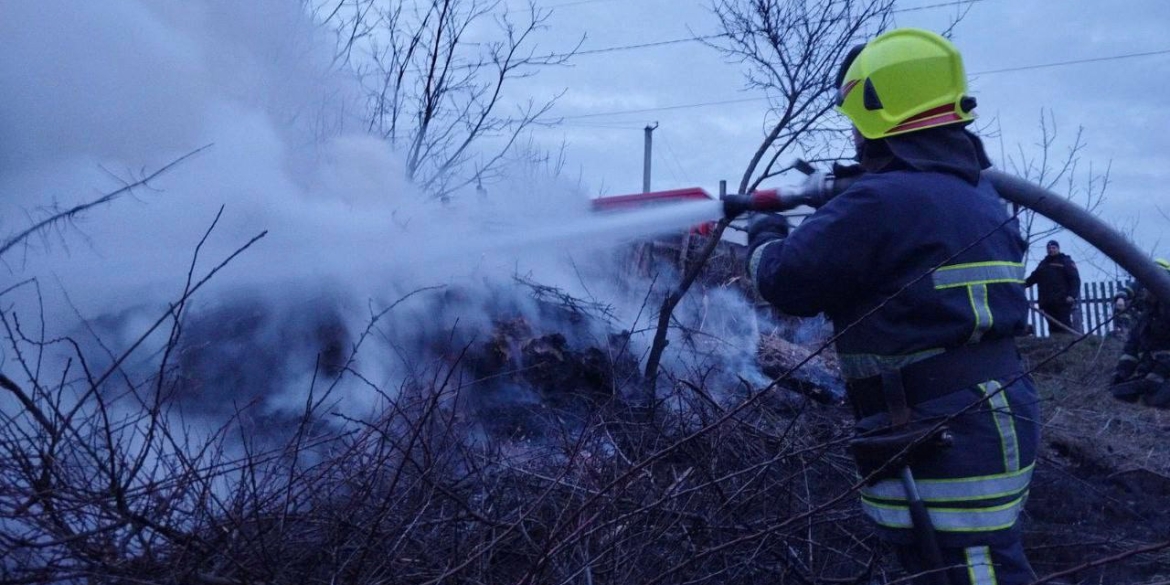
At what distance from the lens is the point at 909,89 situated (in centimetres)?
271

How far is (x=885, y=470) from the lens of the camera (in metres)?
2.52

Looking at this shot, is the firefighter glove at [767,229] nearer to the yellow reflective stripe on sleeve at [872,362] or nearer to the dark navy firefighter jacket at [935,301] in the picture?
the dark navy firefighter jacket at [935,301]

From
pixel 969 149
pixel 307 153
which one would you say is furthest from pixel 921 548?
pixel 307 153

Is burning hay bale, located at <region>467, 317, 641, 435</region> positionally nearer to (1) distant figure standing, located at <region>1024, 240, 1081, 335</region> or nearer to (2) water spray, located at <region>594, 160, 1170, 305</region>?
(2) water spray, located at <region>594, 160, 1170, 305</region>

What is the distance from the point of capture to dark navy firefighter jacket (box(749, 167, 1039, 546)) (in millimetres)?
2453

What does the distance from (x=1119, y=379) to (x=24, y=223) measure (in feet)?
23.0

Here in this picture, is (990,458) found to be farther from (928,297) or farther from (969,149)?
(969,149)

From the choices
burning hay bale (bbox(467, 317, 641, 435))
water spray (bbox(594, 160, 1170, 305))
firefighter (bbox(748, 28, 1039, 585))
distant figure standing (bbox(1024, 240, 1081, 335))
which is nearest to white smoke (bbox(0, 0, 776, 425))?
burning hay bale (bbox(467, 317, 641, 435))

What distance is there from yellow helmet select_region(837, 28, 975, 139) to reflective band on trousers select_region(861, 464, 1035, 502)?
90 centimetres

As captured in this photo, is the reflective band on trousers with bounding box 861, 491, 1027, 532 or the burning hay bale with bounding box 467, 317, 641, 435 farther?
the burning hay bale with bounding box 467, 317, 641, 435

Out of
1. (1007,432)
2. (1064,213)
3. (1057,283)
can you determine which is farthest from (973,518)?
(1057,283)

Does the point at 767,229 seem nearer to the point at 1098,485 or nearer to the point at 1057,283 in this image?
the point at 1098,485

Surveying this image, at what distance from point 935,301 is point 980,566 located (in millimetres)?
621

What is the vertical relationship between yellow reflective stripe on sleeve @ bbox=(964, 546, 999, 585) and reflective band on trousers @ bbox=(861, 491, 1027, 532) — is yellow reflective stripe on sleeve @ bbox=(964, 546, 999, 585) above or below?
below
